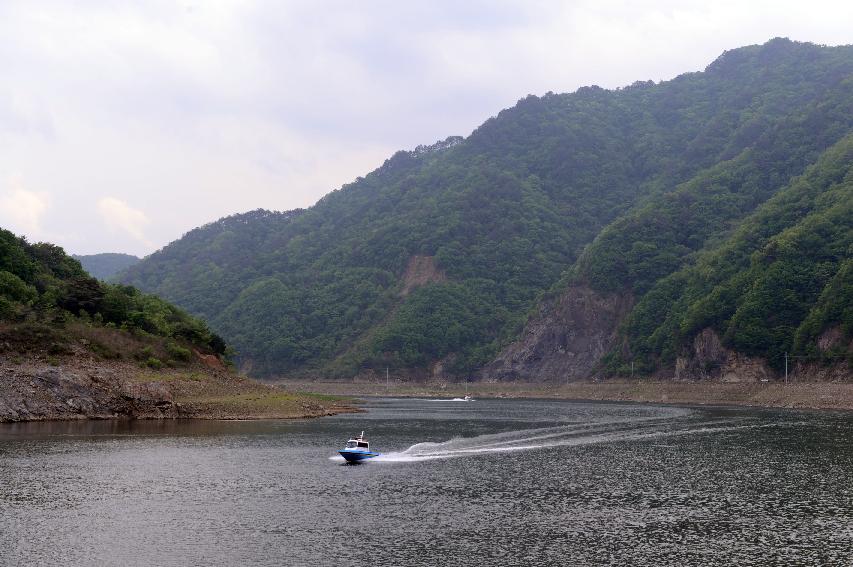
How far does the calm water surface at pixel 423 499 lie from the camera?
114 ft

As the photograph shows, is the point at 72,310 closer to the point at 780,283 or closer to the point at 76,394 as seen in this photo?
the point at 76,394

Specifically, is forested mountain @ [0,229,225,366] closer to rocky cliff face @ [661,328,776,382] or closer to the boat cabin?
the boat cabin

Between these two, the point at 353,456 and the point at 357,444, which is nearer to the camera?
the point at 353,456

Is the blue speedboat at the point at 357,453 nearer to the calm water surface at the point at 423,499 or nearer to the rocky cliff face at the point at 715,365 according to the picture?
the calm water surface at the point at 423,499

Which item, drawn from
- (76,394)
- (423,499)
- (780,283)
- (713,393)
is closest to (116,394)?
(76,394)

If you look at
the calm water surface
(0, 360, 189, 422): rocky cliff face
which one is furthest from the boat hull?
(0, 360, 189, 422): rocky cliff face

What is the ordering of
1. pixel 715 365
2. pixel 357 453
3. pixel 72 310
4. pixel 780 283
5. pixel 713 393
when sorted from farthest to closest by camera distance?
pixel 715 365, pixel 780 283, pixel 713 393, pixel 72 310, pixel 357 453

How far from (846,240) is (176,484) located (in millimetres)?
147781

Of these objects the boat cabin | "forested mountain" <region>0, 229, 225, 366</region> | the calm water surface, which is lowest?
the calm water surface

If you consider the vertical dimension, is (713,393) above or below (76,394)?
below

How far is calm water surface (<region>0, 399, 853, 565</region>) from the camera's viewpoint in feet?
114

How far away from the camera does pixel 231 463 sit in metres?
59.2

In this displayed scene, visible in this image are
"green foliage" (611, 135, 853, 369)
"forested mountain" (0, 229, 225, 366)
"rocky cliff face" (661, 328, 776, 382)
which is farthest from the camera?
"rocky cliff face" (661, 328, 776, 382)

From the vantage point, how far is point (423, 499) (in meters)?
46.8
